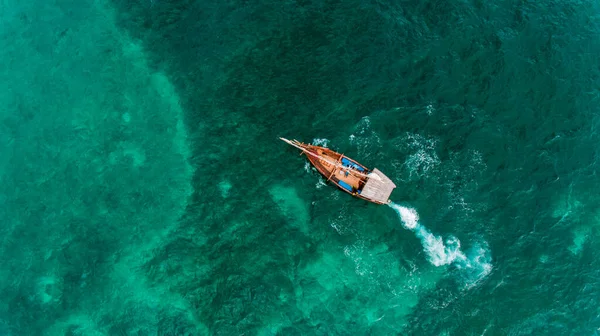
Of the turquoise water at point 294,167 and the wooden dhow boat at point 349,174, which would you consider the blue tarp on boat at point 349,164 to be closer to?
the wooden dhow boat at point 349,174

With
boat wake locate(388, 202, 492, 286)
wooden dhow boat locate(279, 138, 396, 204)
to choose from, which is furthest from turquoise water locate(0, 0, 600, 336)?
wooden dhow boat locate(279, 138, 396, 204)

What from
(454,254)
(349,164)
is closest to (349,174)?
(349,164)

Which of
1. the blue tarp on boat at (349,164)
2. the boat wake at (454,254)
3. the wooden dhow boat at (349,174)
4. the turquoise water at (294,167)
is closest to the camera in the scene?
the turquoise water at (294,167)

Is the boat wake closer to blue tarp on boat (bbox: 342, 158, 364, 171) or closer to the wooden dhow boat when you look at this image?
the wooden dhow boat

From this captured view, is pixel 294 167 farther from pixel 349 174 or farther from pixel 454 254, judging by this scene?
pixel 454 254

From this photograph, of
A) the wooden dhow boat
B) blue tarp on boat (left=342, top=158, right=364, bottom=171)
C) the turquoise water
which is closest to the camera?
the turquoise water

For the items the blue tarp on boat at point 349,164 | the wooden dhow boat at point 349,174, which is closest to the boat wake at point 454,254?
the wooden dhow boat at point 349,174
